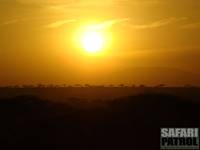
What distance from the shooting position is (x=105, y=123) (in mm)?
37719

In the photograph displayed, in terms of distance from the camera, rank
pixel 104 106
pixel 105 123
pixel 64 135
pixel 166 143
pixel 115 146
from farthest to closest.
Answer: pixel 104 106 < pixel 105 123 < pixel 64 135 < pixel 115 146 < pixel 166 143

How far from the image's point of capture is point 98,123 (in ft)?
124

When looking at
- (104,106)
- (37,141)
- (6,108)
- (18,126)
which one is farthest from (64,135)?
(6,108)

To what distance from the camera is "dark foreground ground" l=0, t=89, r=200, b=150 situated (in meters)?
33.6

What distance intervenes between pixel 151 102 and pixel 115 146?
11.2 meters

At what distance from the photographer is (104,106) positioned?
1699 inches

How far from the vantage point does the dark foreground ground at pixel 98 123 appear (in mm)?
33594

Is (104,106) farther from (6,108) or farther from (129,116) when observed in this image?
(6,108)

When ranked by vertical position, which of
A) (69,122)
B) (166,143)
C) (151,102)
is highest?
(151,102)

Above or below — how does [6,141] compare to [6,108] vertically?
below

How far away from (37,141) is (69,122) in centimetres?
436

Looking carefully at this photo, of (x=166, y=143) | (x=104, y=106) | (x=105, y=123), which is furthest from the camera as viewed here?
(x=104, y=106)

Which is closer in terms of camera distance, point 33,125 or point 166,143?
A: point 166,143

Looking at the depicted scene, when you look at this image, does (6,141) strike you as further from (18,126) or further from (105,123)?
(105,123)
